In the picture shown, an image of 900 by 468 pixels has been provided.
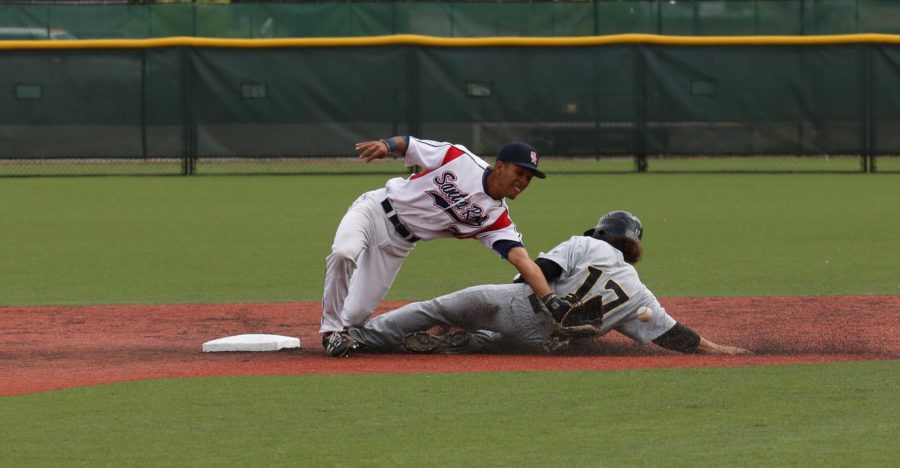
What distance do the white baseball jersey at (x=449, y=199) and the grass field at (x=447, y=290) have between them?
3.38 ft

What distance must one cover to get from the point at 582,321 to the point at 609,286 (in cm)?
29

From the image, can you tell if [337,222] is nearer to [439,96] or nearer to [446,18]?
[439,96]

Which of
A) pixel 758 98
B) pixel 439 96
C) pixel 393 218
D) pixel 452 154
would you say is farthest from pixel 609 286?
pixel 758 98

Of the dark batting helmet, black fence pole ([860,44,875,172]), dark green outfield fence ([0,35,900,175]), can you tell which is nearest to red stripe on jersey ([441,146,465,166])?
the dark batting helmet

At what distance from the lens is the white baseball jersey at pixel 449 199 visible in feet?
23.7

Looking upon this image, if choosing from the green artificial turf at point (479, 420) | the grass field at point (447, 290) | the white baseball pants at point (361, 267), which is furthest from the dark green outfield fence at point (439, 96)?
the green artificial turf at point (479, 420)

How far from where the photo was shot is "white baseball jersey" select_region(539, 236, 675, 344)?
23.3 feet

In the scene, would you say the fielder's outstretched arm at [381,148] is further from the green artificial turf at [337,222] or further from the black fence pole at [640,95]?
the black fence pole at [640,95]

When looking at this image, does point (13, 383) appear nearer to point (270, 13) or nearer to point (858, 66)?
point (858, 66)

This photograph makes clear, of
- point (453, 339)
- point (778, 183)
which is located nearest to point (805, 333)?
point (453, 339)

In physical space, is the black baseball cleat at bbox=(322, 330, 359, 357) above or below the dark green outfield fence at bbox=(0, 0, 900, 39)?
below

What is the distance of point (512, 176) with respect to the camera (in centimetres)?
711

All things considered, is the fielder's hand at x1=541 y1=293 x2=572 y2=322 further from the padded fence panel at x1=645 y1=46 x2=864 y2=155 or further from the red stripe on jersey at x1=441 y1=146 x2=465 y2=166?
the padded fence panel at x1=645 y1=46 x2=864 y2=155

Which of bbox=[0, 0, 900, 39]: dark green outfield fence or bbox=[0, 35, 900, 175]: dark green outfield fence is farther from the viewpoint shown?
bbox=[0, 0, 900, 39]: dark green outfield fence
